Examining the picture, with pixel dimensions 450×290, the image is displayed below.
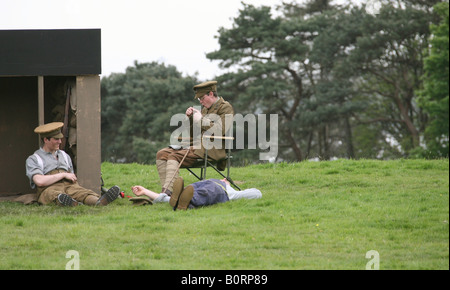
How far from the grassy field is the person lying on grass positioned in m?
0.13

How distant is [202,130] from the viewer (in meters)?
8.50

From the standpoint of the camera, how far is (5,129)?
9.83 m

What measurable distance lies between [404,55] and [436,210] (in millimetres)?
24643

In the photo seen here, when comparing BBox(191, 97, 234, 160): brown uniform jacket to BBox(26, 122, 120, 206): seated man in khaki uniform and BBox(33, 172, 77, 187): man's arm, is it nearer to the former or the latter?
BBox(26, 122, 120, 206): seated man in khaki uniform

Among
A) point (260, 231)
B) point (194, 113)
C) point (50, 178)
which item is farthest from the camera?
point (194, 113)

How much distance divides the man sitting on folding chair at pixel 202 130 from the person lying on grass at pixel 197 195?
31 cm

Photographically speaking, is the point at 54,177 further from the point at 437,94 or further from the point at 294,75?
the point at 294,75

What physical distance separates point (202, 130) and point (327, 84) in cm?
2137

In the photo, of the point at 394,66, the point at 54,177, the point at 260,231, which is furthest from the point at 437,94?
the point at 260,231

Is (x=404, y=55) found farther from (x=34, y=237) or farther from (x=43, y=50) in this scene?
(x=34, y=237)

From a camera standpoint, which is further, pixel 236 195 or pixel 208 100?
pixel 208 100
